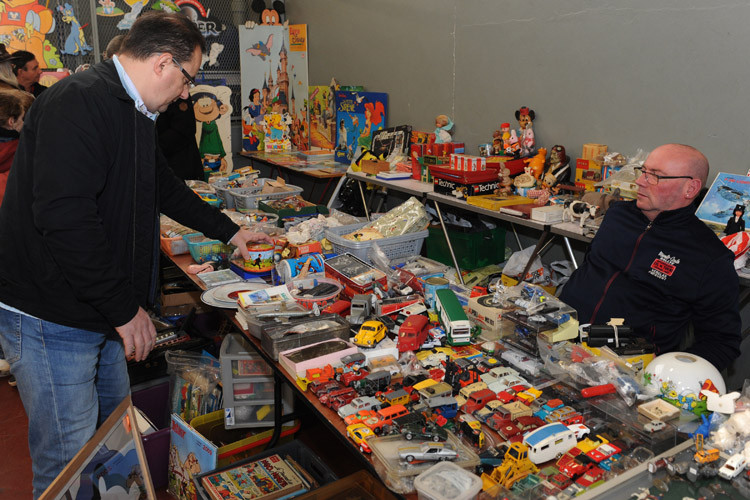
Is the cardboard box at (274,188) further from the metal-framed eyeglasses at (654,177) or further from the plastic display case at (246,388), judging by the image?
the metal-framed eyeglasses at (654,177)

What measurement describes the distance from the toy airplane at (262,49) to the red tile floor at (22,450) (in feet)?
16.9

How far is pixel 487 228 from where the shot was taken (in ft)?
14.9

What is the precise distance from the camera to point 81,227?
5.51 ft

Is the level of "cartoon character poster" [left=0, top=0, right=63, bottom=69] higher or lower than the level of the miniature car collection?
higher

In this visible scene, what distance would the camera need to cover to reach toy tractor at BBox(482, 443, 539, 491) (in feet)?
4.68

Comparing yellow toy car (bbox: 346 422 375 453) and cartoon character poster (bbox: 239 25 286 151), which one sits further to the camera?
cartoon character poster (bbox: 239 25 286 151)

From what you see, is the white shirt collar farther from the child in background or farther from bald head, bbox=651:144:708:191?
bald head, bbox=651:144:708:191

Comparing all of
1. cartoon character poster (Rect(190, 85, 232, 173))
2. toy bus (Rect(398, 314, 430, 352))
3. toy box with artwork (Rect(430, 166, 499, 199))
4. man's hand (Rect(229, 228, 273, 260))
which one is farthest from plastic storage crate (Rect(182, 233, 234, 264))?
cartoon character poster (Rect(190, 85, 232, 173))

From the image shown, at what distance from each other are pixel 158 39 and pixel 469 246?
2910 millimetres

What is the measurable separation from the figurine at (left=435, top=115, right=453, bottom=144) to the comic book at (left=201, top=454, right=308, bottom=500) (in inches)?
134

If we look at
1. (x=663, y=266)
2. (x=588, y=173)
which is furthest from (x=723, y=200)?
(x=588, y=173)

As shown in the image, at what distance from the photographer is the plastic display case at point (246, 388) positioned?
2.89 metres

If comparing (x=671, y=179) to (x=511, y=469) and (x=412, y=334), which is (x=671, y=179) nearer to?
(x=412, y=334)

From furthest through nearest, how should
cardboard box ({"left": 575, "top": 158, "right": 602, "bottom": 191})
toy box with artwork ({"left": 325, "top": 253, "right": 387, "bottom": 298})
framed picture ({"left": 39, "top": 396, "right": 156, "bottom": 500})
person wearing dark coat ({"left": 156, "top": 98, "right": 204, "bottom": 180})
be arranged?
1. person wearing dark coat ({"left": 156, "top": 98, "right": 204, "bottom": 180})
2. cardboard box ({"left": 575, "top": 158, "right": 602, "bottom": 191})
3. toy box with artwork ({"left": 325, "top": 253, "right": 387, "bottom": 298})
4. framed picture ({"left": 39, "top": 396, "right": 156, "bottom": 500})
